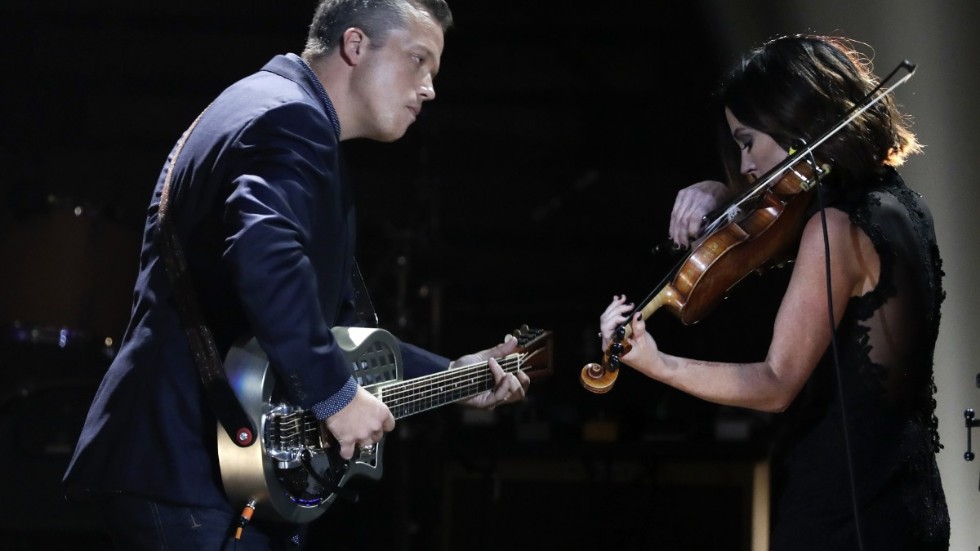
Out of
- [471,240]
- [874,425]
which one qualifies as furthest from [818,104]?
[471,240]

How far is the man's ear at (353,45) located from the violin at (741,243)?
0.94 metres

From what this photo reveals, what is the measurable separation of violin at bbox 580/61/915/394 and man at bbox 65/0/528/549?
0.61 meters

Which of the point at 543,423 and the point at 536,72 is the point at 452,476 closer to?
the point at 543,423

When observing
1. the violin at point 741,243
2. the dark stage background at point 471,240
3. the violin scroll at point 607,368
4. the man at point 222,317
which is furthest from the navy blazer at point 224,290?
the dark stage background at point 471,240

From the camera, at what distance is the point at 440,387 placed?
2883mm

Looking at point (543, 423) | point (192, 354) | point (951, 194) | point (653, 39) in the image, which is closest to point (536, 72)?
point (653, 39)

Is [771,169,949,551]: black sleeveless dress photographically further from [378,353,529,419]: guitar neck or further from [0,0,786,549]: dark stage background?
[0,0,786,549]: dark stage background

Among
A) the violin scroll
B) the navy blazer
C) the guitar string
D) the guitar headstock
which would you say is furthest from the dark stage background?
the navy blazer

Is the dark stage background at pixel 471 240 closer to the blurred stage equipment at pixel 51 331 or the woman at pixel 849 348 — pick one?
the blurred stage equipment at pixel 51 331

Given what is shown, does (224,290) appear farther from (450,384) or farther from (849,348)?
(849,348)

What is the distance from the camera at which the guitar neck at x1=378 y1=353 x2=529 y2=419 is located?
8.84 feet

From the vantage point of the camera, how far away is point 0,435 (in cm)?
510

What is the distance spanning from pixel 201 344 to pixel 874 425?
143 centimetres

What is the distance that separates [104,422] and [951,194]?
2.89 meters
